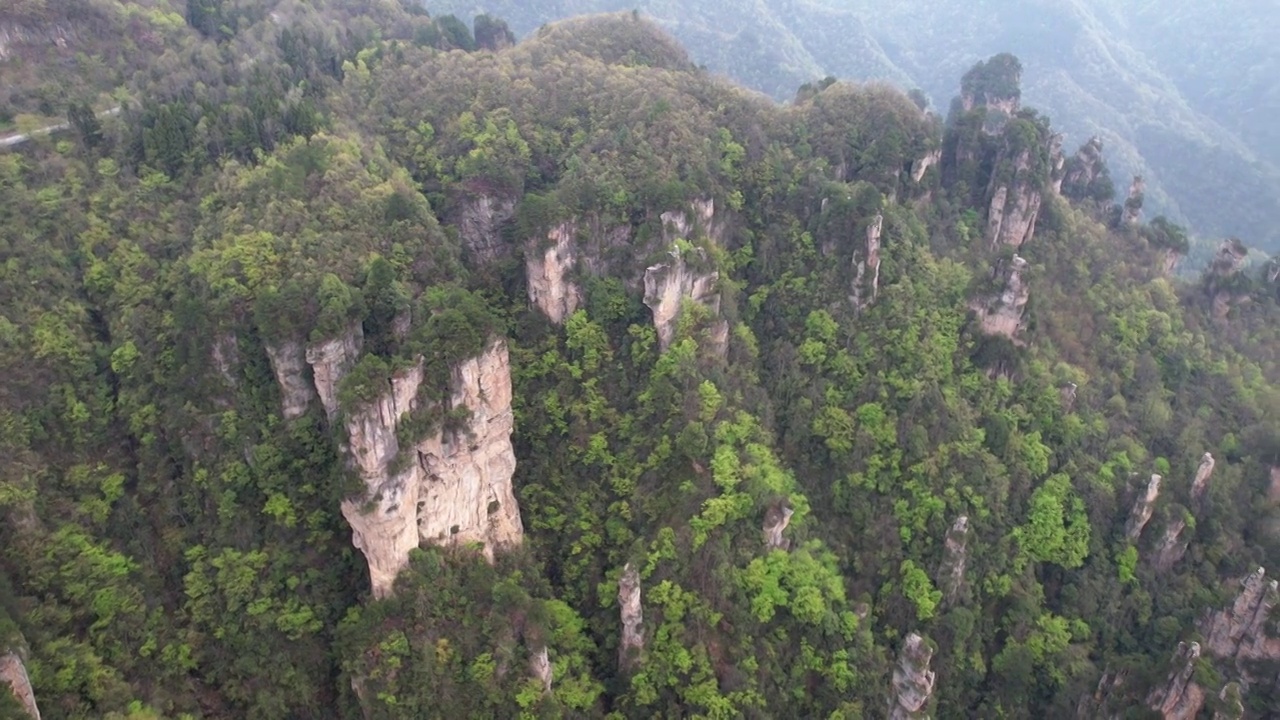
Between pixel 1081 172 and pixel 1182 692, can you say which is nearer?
pixel 1182 692

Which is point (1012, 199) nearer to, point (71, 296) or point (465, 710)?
point (465, 710)

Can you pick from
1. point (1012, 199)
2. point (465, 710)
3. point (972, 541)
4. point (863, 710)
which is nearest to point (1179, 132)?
point (1012, 199)

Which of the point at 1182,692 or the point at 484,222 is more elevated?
the point at 484,222

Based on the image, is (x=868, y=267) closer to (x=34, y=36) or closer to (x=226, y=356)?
(x=226, y=356)

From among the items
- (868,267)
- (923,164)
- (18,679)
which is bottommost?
(18,679)

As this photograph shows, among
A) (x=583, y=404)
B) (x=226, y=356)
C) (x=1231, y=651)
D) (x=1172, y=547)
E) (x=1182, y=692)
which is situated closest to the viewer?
(x=1182, y=692)

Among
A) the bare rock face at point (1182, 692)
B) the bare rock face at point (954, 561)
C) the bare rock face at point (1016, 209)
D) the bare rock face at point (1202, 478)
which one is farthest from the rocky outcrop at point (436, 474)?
the bare rock face at point (1202, 478)

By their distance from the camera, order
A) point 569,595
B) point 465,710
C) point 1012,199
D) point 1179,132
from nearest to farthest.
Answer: point 465,710 < point 569,595 < point 1012,199 < point 1179,132

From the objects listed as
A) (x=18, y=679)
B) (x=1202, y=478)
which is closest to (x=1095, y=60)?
(x=1202, y=478)
